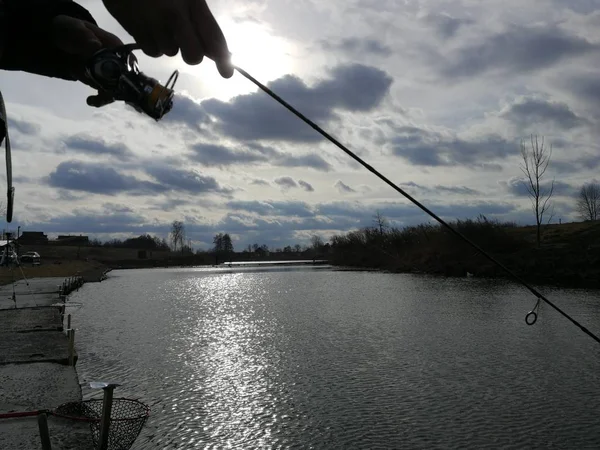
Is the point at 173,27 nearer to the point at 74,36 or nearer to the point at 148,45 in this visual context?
the point at 148,45

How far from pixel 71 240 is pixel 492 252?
449 feet

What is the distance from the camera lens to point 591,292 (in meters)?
32.3

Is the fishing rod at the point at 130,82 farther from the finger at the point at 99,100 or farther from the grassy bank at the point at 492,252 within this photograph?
the grassy bank at the point at 492,252

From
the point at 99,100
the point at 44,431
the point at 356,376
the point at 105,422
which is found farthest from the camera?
the point at 356,376

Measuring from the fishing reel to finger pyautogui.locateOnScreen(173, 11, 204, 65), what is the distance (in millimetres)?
300

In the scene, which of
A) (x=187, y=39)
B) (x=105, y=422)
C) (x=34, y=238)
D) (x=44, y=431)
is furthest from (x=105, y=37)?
(x=34, y=238)

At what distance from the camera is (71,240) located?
156 m

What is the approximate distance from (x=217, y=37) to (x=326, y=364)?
41.8 feet

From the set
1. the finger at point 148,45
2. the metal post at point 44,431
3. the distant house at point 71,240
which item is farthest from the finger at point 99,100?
the distant house at point 71,240

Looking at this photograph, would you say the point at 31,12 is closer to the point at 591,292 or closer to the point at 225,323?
the point at 225,323

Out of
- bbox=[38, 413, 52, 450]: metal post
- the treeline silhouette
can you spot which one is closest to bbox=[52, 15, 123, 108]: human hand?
bbox=[38, 413, 52, 450]: metal post

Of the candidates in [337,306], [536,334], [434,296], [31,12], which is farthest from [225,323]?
[31,12]

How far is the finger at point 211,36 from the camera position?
7.26 ft

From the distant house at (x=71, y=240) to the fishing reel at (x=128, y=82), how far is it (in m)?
160
